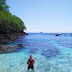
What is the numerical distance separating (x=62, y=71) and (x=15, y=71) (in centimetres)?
528

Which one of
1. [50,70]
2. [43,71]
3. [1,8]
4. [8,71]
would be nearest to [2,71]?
[8,71]

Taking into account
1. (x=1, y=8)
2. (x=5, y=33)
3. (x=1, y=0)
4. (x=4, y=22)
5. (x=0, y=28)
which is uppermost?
(x=1, y=0)

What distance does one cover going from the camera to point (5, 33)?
32031mm

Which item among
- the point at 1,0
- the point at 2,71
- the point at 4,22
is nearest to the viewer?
the point at 2,71

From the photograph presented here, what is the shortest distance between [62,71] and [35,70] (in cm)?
305

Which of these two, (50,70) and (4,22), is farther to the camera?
(4,22)

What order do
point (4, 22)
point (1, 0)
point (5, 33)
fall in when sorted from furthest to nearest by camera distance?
1. point (5, 33)
2. point (4, 22)
3. point (1, 0)

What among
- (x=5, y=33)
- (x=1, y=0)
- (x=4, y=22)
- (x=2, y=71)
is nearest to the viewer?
(x=2, y=71)

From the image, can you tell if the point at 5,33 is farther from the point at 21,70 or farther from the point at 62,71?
the point at 62,71

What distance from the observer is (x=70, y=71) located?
8406mm

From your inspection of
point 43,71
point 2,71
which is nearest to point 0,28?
point 2,71

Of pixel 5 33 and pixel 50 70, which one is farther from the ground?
pixel 5 33

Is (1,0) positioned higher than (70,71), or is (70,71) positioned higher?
(1,0)

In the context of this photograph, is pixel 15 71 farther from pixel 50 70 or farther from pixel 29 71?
pixel 50 70
